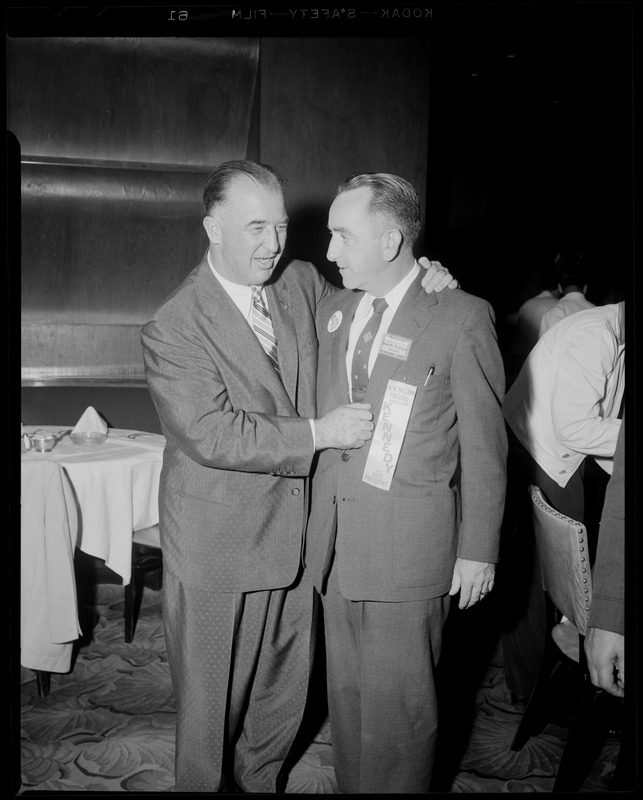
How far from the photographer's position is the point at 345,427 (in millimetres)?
1690

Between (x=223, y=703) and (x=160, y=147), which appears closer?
(x=223, y=703)

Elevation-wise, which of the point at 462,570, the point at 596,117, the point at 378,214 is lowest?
the point at 462,570

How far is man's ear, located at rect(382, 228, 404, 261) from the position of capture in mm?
1746

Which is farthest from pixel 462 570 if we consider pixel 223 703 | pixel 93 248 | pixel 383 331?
pixel 93 248

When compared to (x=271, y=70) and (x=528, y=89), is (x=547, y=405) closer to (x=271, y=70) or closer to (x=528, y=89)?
(x=271, y=70)

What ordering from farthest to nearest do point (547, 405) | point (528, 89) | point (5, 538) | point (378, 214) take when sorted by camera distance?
point (528, 89) → point (547, 405) → point (378, 214) → point (5, 538)

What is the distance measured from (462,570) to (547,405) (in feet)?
3.57

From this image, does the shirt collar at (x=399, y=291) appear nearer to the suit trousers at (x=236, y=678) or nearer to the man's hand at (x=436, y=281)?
the man's hand at (x=436, y=281)

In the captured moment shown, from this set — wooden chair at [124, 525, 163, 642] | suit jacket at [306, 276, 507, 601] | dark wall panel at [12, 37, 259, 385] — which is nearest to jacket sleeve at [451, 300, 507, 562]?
suit jacket at [306, 276, 507, 601]

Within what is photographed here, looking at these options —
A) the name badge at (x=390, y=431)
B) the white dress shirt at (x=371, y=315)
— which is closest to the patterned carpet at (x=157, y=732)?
the name badge at (x=390, y=431)

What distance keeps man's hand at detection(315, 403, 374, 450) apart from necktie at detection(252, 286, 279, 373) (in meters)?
0.27

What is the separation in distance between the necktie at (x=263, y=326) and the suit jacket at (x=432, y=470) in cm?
31

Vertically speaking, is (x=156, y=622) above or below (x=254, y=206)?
below

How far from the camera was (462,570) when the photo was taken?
175cm
